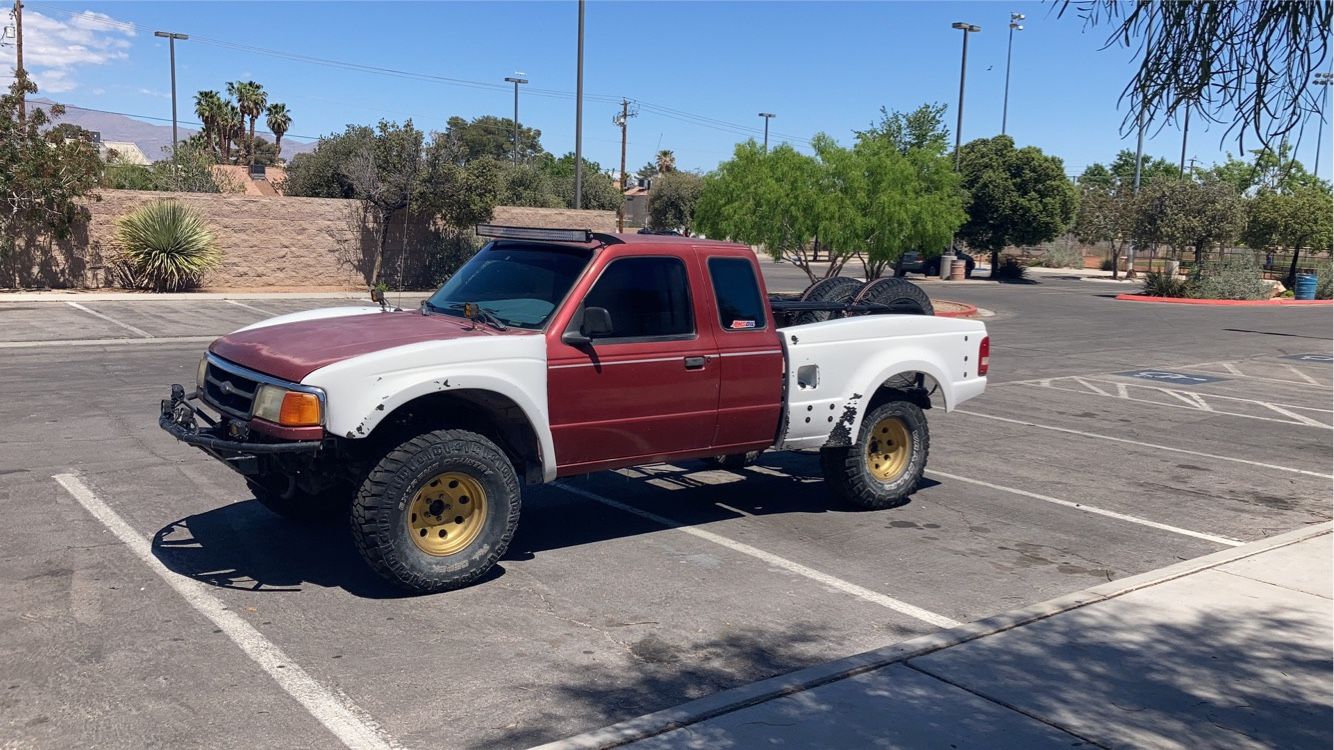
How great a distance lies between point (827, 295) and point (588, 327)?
133 inches

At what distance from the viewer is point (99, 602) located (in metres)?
5.90

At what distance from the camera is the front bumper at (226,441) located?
5.81 metres

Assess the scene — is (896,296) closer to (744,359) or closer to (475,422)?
(744,359)

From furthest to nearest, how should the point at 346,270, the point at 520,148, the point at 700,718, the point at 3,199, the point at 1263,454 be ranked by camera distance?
the point at 520,148
the point at 346,270
the point at 3,199
the point at 1263,454
the point at 700,718

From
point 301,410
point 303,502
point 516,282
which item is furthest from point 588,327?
point 303,502

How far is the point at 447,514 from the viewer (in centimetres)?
636

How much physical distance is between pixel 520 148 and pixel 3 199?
88841mm

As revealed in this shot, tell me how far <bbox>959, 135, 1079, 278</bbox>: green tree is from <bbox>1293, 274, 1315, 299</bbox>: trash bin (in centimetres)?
953

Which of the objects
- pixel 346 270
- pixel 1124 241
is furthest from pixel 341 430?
pixel 1124 241

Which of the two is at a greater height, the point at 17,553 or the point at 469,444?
the point at 469,444

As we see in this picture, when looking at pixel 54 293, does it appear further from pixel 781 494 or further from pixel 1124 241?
pixel 1124 241

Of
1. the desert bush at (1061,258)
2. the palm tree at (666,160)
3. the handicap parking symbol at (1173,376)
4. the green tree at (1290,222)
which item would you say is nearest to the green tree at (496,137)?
A: the palm tree at (666,160)

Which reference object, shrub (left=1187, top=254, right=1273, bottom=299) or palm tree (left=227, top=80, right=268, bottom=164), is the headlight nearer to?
shrub (left=1187, top=254, right=1273, bottom=299)

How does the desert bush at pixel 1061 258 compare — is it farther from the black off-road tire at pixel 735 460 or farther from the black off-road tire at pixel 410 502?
the black off-road tire at pixel 410 502
